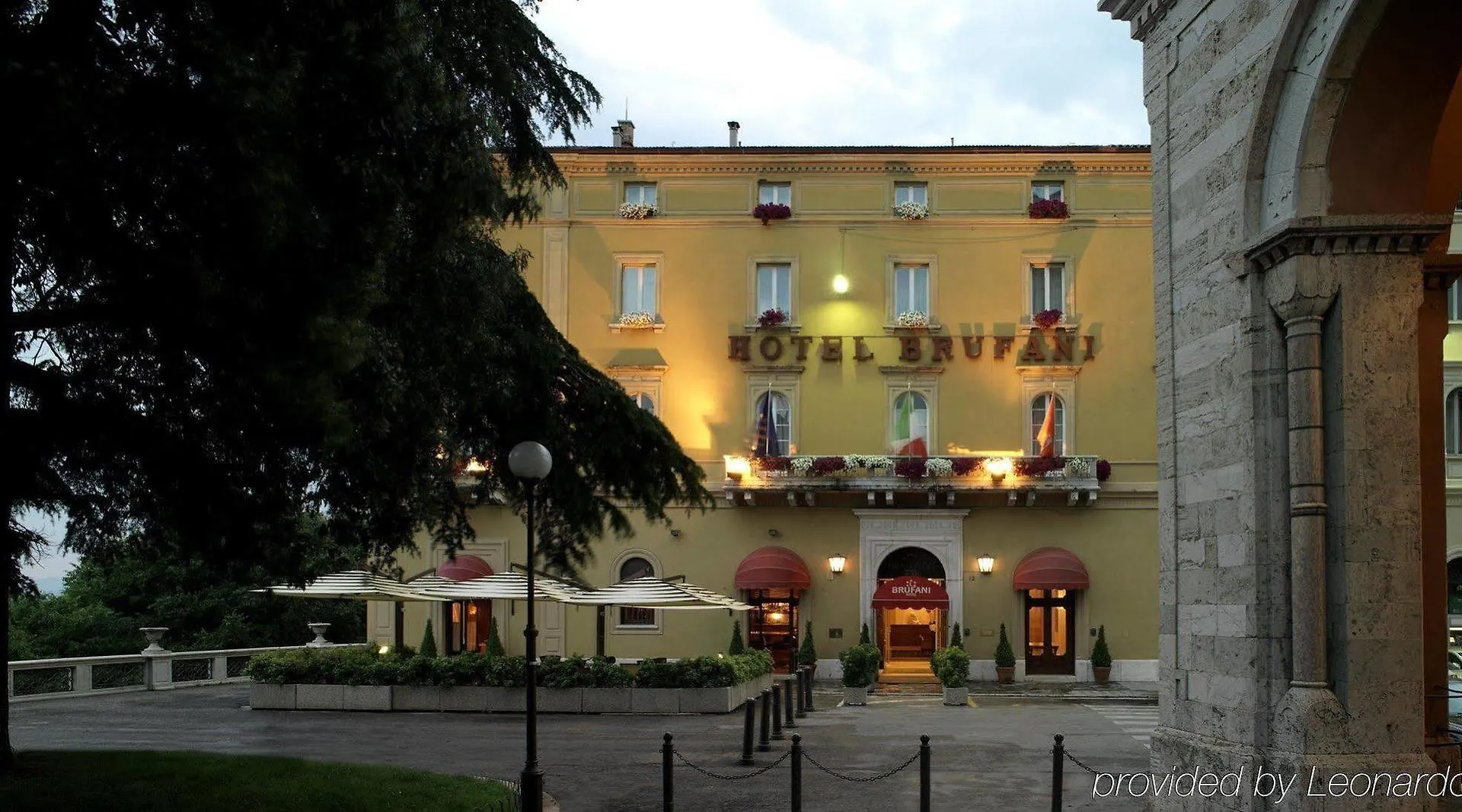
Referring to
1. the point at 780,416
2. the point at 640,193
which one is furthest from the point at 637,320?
the point at 780,416

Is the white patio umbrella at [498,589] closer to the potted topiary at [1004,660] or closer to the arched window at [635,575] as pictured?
the arched window at [635,575]

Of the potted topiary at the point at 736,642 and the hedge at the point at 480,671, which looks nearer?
the hedge at the point at 480,671

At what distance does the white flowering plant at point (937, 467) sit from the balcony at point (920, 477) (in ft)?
0.07

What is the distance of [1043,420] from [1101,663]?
21.7ft

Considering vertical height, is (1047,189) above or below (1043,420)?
above

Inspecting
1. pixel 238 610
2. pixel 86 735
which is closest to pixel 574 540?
pixel 86 735

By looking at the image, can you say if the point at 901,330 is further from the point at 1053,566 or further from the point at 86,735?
the point at 86,735

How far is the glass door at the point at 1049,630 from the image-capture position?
37.8 m

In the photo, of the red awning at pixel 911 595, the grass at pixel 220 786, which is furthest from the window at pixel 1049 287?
the grass at pixel 220 786

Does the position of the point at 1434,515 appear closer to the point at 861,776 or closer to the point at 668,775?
the point at 668,775

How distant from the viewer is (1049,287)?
38.9m

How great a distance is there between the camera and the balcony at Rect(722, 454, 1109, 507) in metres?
37.4

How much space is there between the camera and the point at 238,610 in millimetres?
45281

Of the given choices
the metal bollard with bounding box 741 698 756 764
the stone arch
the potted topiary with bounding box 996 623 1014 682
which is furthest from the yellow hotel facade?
Result: the stone arch
